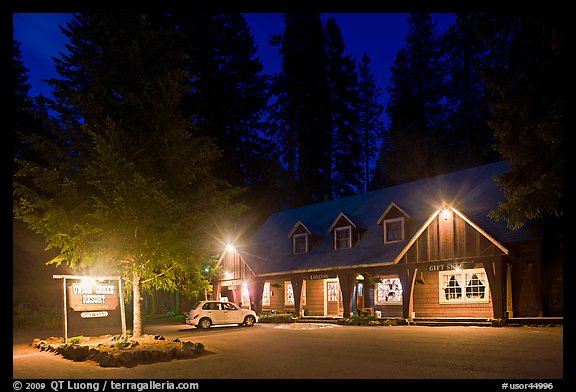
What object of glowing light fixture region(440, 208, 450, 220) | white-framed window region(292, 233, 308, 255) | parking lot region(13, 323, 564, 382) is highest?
glowing light fixture region(440, 208, 450, 220)

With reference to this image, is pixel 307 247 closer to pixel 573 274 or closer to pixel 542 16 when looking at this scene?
pixel 542 16

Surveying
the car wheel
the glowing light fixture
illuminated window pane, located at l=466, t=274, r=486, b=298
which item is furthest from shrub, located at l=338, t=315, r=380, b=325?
the car wheel

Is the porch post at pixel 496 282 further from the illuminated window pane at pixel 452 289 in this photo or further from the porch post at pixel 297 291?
the porch post at pixel 297 291

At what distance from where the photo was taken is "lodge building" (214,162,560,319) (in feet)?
85.5

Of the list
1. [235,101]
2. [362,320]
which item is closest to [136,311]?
[362,320]

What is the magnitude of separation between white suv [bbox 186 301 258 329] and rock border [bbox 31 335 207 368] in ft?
39.8

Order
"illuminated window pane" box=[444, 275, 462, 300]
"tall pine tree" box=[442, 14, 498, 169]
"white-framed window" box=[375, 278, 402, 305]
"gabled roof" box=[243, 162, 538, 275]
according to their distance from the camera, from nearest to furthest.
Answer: "illuminated window pane" box=[444, 275, 462, 300], "gabled roof" box=[243, 162, 538, 275], "white-framed window" box=[375, 278, 402, 305], "tall pine tree" box=[442, 14, 498, 169]

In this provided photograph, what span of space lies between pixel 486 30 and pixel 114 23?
495 inches

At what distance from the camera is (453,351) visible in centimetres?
1534

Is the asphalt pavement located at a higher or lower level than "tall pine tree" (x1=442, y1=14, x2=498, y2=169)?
lower

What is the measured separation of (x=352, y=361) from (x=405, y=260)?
15936mm

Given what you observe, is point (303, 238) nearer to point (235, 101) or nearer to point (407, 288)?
point (407, 288)

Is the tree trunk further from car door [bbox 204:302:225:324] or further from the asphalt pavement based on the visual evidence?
car door [bbox 204:302:225:324]

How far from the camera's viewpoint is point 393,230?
31.5 metres
